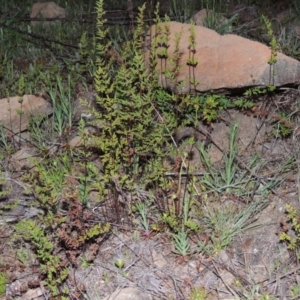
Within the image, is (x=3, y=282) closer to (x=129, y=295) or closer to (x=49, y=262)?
(x=49, y=262)

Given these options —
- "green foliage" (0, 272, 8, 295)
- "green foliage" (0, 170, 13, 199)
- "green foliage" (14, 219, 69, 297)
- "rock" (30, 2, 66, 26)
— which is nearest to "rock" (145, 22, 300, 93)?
"green foliage" (0, 170, 13, 199)

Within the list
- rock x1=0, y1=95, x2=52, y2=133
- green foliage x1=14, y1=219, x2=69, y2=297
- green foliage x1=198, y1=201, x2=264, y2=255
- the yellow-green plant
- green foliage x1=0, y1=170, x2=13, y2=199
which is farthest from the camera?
rock x1=0, y1=95, x2=52, y2=133

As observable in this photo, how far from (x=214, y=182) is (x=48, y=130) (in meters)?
1.28

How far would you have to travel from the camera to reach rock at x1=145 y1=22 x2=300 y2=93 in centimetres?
360

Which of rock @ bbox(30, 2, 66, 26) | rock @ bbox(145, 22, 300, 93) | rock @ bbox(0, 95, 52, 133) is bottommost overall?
rock @ bbox(0, 95, 52, 133)

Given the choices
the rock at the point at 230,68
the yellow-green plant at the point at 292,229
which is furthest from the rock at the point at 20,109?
the yellow-green plant at the point at 292,229

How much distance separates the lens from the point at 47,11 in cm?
567

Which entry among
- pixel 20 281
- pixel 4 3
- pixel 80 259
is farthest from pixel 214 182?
pixel 4 3

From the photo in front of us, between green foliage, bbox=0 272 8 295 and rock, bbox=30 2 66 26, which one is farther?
rock, bbox=30 2 66 26

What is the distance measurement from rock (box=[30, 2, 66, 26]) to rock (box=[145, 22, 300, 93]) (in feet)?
7.02

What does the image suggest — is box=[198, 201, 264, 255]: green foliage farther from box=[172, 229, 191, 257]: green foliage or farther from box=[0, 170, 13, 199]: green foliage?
box=[0, 170, 13, 199]: green foliage

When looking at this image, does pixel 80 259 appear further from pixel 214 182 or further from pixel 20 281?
pixel 214 182

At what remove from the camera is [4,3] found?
19.3ft

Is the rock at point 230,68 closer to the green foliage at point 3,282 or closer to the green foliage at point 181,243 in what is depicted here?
the green foliage at point 181,243
